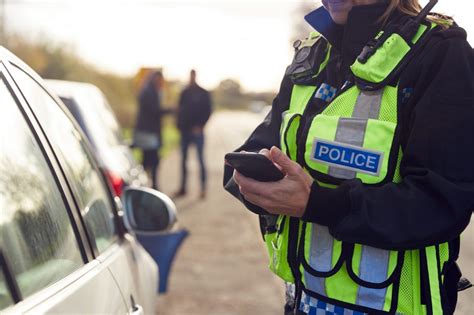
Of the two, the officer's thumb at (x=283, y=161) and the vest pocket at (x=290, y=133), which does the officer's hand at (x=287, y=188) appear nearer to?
the officer's thumb at (x=283, y=161)

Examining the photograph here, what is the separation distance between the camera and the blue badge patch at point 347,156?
2.13 m

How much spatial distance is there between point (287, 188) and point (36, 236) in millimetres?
639

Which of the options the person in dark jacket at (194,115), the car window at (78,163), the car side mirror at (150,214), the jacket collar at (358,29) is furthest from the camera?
the person in dark jacket at (194,115)

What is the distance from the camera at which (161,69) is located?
1227 cm

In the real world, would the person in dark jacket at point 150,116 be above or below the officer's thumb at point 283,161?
below

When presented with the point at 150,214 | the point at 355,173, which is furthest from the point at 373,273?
the point at 150,214

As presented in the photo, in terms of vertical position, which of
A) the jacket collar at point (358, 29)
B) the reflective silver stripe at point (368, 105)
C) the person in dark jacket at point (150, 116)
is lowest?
the person in dark jacket at point (150, 116)

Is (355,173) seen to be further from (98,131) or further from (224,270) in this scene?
(224,270)

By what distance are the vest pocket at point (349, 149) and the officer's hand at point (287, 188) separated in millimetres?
107

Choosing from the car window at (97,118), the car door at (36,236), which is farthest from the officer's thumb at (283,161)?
the car window at (97,118)

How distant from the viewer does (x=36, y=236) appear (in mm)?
2055

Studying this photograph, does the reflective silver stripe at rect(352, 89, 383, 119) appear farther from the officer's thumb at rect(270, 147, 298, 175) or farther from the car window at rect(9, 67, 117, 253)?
the car window at rect(9, 67, 117, 253)

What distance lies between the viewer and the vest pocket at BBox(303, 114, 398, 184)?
212 cm

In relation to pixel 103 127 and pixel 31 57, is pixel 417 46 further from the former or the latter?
pixel 31 57
